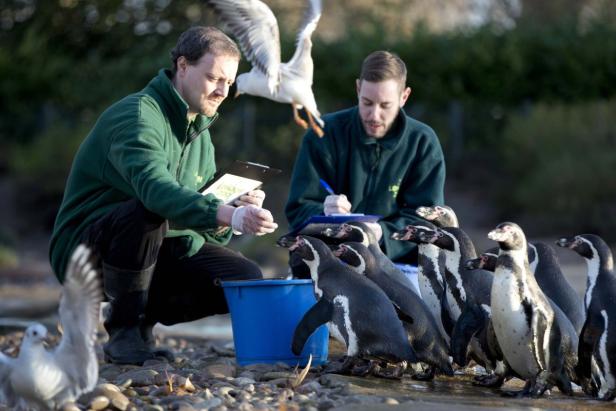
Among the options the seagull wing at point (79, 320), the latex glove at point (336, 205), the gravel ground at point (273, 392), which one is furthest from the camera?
the latex glove at point (336, 205)

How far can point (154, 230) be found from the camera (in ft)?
17.1

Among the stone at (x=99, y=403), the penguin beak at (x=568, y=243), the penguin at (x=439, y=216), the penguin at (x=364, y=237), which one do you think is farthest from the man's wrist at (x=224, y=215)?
the penguin beak at (x=568, y=243)

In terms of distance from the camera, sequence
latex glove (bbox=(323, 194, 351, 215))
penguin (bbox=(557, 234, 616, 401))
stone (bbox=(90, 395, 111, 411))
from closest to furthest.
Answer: stone (bbox=(90, 395, 111, 411)) < penguin (bbox=(557, 234, 616, 401)) < latex glove (bbox=(323, 194, 351, 215))

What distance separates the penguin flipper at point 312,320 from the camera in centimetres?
505

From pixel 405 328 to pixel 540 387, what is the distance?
27.3 inches

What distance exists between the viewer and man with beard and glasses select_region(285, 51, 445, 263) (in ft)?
21.1

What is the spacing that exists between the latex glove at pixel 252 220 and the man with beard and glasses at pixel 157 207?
2 centimetres

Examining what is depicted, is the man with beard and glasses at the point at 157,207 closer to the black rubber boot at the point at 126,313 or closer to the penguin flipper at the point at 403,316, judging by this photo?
the black rubber boot at the point at 126,313

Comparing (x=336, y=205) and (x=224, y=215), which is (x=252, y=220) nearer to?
(x=224, y=215)

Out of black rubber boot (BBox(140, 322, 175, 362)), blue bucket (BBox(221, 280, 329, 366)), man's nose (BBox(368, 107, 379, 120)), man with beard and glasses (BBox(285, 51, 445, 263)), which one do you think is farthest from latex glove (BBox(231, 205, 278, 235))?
man's nose (BBox(368, 107, 379, 120))

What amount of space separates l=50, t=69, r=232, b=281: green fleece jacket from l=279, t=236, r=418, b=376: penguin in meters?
0.65

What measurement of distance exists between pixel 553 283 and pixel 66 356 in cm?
282

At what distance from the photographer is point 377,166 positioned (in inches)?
257

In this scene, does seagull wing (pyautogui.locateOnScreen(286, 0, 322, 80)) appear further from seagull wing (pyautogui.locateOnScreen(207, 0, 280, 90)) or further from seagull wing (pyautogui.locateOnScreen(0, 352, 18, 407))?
seagull wing (pyautogui.locateOnScreen(0, 352, 18, 407))
